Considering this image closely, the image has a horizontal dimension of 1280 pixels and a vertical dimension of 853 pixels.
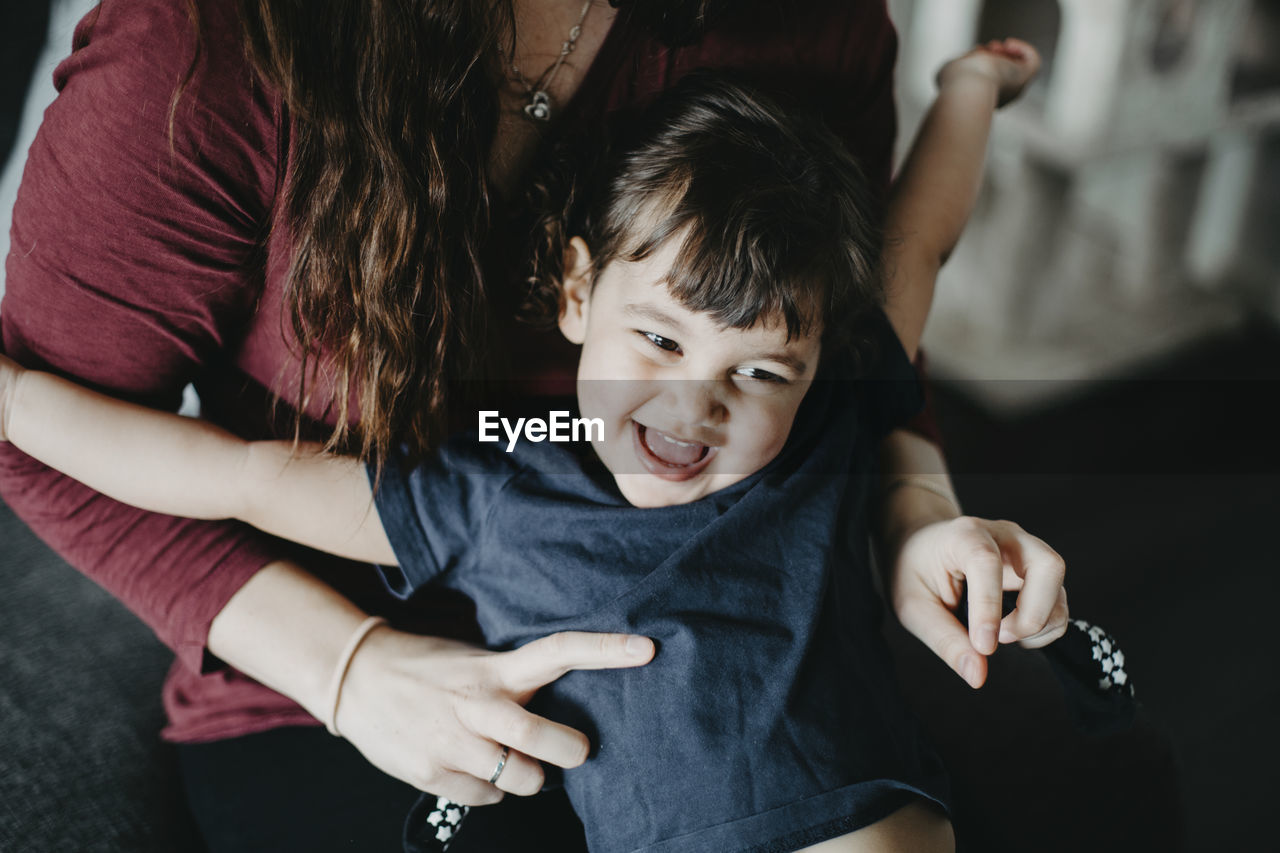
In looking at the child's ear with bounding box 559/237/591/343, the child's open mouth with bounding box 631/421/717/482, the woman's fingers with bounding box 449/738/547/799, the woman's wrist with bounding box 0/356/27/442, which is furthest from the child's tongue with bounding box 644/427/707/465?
the woman's wrist with bounding box 0/356/27/442

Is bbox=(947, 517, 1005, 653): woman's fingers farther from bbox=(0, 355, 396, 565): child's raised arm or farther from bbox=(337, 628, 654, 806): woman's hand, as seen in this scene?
bbox=(0, 355, 396, 565): child's raised arm

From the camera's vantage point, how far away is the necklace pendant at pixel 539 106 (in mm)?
700

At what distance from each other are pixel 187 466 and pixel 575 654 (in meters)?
0.30

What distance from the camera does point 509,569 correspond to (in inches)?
26.3

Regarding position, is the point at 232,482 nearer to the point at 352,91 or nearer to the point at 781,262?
the point at 352,91

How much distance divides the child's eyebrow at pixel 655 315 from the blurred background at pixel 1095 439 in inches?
12.1

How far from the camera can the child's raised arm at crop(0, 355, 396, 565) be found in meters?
0.62

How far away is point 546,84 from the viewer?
0.71 metres

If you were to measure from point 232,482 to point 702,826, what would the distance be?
39 cm

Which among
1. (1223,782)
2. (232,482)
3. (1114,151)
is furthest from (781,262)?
(1114,151)

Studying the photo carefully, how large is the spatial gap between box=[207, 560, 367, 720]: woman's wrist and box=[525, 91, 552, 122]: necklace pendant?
39 cm

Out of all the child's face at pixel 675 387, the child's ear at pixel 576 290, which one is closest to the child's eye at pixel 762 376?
the child's face at pixel 675 387

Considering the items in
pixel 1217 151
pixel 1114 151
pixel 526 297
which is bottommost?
pixel 526 297

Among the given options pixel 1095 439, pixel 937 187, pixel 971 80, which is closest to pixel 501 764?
pixel 937 187
